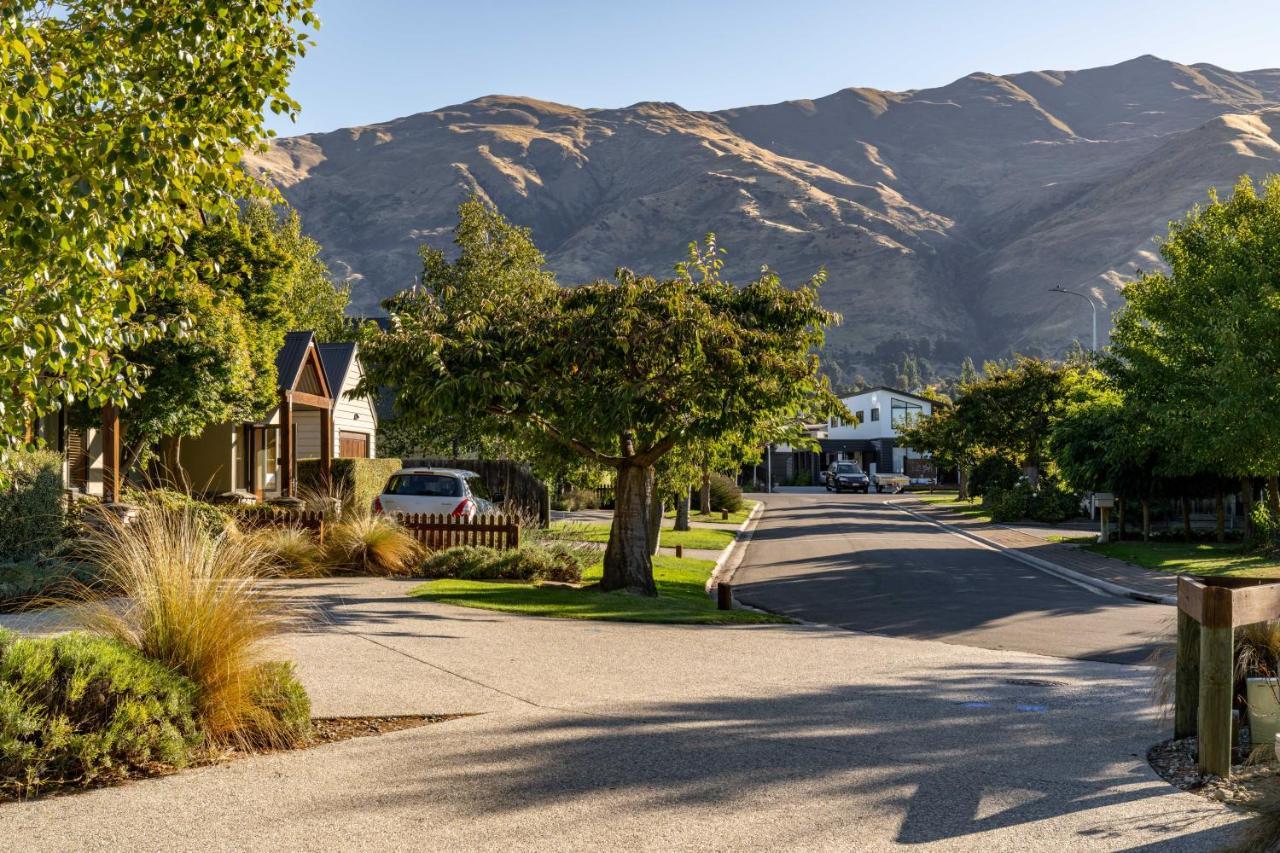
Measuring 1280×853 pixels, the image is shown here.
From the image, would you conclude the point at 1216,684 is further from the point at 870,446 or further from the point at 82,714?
the point at 870,446

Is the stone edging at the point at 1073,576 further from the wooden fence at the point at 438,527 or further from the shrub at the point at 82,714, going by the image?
the shrub at the point at 82,714

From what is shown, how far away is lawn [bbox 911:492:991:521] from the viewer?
4699 cm

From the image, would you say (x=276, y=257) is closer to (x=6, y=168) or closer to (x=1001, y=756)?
(x=6, y=168)

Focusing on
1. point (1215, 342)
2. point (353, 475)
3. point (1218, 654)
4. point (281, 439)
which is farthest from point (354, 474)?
point (1218, 654)

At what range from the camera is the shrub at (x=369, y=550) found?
17.9 metres

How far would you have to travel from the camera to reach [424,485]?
2225 cm

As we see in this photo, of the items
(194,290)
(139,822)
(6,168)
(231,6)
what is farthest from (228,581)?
(194,290)

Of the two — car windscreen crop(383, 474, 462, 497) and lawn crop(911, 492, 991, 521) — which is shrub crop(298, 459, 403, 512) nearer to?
car windscreen crop(383, 474, 462, 497)

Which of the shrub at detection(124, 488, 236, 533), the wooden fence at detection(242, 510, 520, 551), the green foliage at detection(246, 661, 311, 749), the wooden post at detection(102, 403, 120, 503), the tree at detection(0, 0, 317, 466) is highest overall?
the tree at detection(0, 0, 317, 466)

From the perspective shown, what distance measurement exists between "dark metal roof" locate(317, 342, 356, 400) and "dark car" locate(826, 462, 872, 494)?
42.9m

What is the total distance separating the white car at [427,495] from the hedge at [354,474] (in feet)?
24.6

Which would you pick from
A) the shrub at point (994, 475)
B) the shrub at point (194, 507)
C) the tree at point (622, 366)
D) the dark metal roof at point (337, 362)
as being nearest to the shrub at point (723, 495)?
the shrub at point (994, 475)

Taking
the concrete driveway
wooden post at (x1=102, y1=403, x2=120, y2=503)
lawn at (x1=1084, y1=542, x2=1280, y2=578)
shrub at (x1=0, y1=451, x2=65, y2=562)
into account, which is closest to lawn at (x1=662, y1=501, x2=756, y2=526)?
lawn at (x1=1084, y1=542, x2=1280, y2=578)

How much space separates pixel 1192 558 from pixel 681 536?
13.2m
